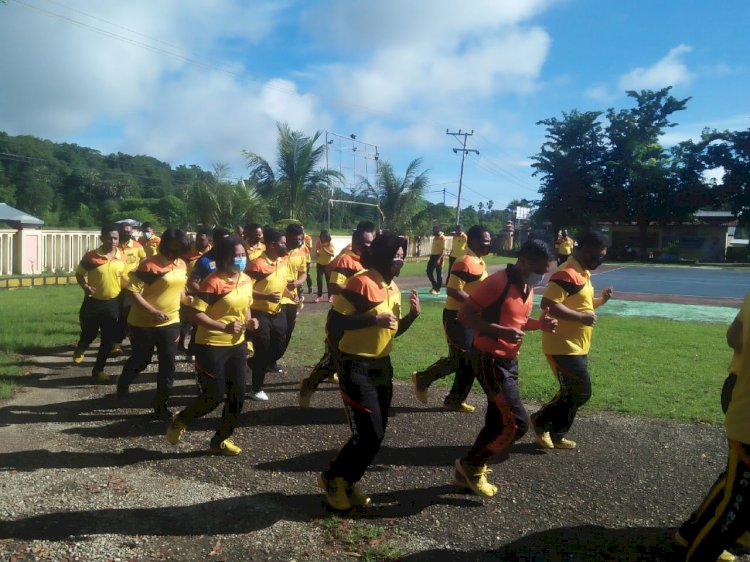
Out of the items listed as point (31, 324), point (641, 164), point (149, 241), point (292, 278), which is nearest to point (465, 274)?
point (292, 278)

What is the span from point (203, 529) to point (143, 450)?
1.71 meters

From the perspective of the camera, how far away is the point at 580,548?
3.79 meters

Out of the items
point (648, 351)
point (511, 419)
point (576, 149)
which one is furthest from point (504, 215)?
point (511, 419)

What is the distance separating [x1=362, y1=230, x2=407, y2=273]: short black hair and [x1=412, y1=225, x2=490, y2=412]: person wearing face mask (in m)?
2.05

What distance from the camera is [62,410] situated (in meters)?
6.61

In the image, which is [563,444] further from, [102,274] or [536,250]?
[102,274]

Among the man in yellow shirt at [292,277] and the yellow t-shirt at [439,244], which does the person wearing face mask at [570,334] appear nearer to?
the man in yellow shirt at [292,277]

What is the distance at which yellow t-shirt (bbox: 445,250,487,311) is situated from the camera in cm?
639

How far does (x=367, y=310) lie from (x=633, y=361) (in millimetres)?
6403

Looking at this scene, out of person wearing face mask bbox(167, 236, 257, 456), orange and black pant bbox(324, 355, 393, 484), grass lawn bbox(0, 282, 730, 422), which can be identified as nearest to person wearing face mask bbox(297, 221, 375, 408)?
person wearing face mask bbox(167, 236, 257, 456)

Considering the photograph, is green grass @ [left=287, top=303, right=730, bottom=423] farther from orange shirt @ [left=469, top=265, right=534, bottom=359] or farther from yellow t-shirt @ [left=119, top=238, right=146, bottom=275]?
orange shirt @ [left=469, top=265, right=534, bottom=359]

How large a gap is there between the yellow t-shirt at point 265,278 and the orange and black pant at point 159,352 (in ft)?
3.13

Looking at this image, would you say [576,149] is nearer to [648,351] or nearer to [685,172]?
[685,172]

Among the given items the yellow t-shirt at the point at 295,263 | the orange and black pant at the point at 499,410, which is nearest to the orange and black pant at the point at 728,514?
the orange and black pant at the point at 499,410
